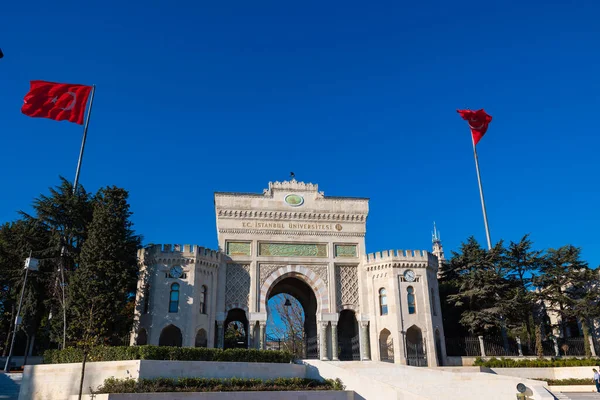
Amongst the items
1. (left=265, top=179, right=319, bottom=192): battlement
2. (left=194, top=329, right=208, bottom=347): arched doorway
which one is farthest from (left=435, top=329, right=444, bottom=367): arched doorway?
(left=194, top=329, right=208, bottom=347): arched doorway

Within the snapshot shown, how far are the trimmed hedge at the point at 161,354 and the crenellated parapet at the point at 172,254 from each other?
278 inches

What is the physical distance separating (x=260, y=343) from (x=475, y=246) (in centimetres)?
1541

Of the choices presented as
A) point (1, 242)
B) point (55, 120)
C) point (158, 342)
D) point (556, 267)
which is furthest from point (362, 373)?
point (1, 242)

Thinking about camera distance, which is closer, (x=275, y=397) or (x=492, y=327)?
(x=275, y=397)

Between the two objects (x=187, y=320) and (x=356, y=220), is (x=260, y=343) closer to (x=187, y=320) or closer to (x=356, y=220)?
(x=187, y=320)

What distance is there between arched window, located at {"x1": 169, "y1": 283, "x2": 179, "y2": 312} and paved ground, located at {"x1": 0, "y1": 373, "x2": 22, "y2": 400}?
7.68 metres

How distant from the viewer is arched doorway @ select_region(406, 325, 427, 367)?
2730 cm

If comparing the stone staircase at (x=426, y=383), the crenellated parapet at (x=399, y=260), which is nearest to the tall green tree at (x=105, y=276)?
the stone staircase at (x=426, y=383)

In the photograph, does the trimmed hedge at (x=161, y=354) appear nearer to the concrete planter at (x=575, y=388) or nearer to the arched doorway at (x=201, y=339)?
the arched doorway at (x=201, y=339)

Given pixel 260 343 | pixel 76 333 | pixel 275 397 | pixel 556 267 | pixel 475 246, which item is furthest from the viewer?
pixel 475 246

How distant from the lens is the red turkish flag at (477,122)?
117 ft

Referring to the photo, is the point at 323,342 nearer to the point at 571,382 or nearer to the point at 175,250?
the point at 175,250

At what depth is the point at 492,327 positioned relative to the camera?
97.4ft

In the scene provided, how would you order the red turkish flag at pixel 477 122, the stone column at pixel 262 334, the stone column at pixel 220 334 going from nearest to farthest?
the stone column at pixel 220 334 < the stone column at pixel 262 334 < the red turkish flag at pixel 477 122
